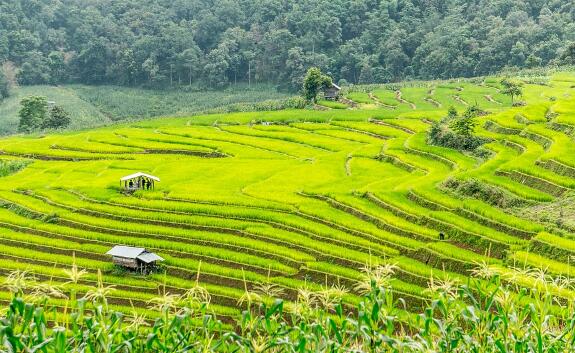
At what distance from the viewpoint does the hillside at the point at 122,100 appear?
76.4m

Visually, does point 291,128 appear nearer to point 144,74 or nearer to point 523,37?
point 523,37

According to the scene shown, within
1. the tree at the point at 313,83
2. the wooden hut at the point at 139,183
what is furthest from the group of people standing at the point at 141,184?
the tree at the point at 313,83

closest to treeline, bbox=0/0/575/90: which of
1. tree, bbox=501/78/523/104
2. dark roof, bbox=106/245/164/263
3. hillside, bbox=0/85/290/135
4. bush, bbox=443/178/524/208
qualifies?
hillside, bbox=0/85/290/135

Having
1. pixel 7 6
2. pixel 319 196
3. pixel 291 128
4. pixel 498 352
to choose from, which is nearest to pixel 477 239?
pixel 319 196

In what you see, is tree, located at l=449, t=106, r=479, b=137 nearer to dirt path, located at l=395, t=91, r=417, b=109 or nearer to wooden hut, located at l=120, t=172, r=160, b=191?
wooden hut, located at l=120, t=172, r=160, b=191

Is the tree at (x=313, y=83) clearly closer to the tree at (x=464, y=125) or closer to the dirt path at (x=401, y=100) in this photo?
the dirt path at (x=401, y=100)

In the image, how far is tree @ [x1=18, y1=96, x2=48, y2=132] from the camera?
66000 millimetres

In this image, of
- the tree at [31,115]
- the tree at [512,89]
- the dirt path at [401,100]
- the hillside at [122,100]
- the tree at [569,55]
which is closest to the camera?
the tree at [512,89]

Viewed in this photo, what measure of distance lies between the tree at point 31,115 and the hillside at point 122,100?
4.55 m

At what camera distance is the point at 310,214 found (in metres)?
28.7

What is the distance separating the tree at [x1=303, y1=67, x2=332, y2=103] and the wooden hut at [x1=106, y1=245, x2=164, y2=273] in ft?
128

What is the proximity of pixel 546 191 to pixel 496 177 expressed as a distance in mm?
2260

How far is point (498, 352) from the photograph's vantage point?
8.69 metres

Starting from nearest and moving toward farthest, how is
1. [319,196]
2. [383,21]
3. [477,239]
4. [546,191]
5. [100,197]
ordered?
[477,239] < [546,191] < [319,196] < [100,197] < [383,21]
